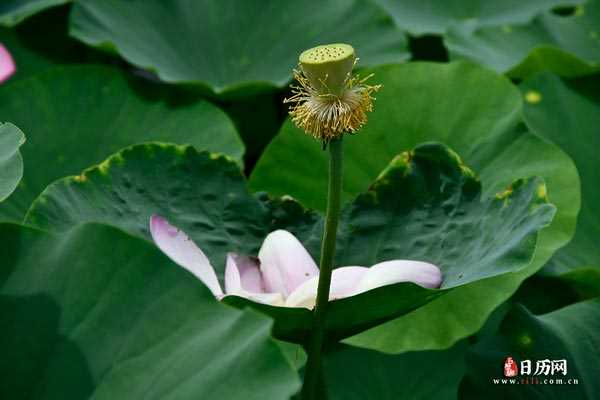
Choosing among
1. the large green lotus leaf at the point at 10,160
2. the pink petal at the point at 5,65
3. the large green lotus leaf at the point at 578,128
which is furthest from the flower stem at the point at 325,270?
the pink petal at the point at 5,65

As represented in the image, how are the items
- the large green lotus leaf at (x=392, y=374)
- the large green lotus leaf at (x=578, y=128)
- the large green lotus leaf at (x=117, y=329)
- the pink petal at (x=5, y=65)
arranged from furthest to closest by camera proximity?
the pink petal at (x=5, y=65), the large green lotus leaf at (x=578, y=128), the large green lotus leaf at (x=392, y=374), the large green lotus leaf at (x=117, y=329)

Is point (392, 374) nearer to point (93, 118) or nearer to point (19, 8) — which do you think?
point (93, 118)

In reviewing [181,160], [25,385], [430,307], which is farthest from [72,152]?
[25,385]

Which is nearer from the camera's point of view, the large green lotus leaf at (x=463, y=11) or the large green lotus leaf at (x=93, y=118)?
the large green lotus leaf at (x=93, y=118)

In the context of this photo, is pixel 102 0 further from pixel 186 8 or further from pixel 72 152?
pixel 72 152

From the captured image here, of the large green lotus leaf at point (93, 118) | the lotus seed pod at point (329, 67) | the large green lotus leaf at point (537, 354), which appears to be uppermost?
the lotus seed pod at point (329, 67)

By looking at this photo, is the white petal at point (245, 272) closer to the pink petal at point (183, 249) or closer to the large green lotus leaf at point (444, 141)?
the pink petal at point (183, 249)

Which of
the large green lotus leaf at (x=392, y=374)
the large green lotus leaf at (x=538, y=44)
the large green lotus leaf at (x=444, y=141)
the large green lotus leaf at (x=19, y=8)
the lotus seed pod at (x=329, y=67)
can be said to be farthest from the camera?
the large green lotus leaf at (x=19, y=8)
